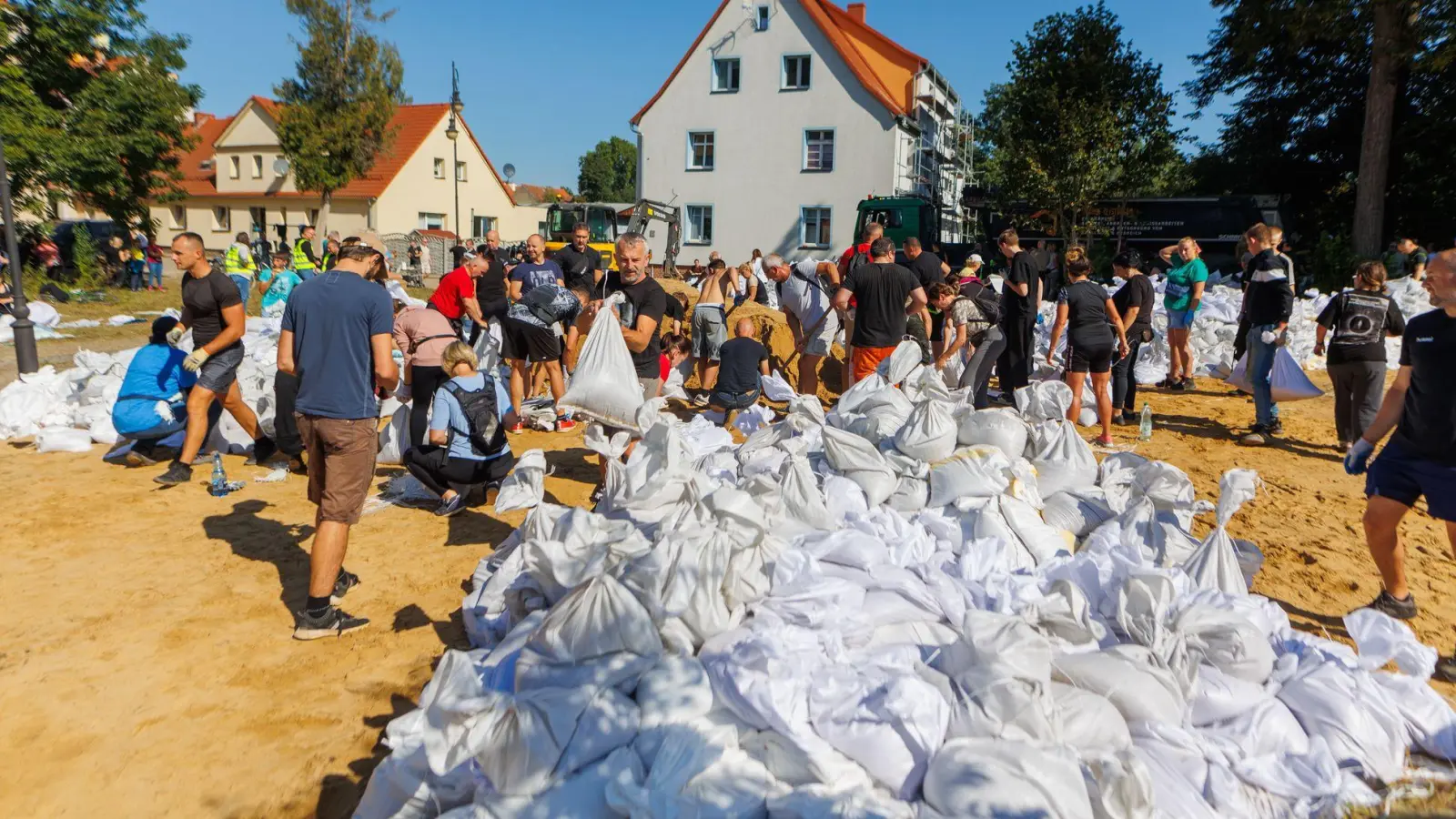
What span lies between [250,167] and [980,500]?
38.9m

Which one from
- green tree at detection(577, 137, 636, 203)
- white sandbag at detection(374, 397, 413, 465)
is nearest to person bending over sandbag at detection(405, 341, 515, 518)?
white sandbag at detection(374, 397, 413, 465)

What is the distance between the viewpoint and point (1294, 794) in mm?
2463

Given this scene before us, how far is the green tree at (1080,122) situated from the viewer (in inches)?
760

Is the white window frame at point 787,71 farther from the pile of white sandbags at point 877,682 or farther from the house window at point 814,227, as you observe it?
the pile of white sandbags at point 877,682

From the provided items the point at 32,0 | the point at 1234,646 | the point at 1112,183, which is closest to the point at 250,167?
the point at 32,0

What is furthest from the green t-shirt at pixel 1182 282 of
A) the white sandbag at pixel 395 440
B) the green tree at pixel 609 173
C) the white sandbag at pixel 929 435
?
the green tree at pixel 609 173

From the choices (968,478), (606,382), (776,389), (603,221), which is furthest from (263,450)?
(603,221)

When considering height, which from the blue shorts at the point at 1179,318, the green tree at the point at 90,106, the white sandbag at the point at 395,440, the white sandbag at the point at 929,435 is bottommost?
the white sandbag at the point at 395,440

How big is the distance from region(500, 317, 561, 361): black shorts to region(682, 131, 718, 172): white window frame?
2158 centimetres

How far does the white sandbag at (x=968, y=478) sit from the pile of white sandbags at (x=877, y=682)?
266 millimetres

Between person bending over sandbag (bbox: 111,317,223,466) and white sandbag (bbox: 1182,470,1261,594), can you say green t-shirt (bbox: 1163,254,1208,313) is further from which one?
person bending over sandbag (bbox: 111,317,223,466)

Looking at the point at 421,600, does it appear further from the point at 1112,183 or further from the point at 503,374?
the point at 1112,183

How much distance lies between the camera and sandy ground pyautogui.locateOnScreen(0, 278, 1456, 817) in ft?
8.85

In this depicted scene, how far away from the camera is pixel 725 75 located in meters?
27.2
